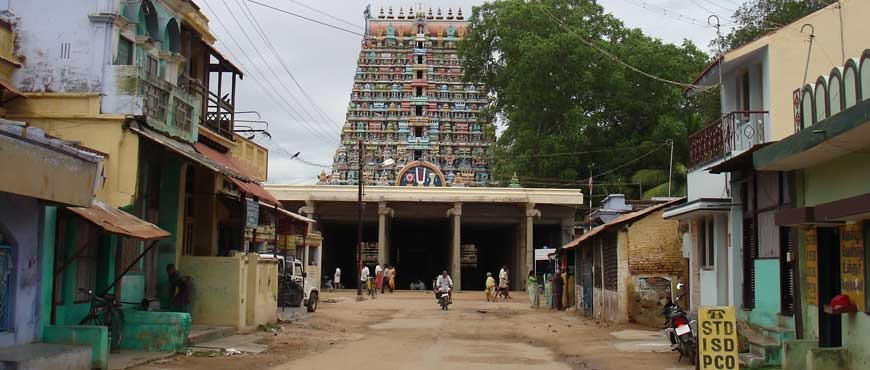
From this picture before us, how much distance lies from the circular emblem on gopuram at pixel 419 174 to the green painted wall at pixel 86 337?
51194mm

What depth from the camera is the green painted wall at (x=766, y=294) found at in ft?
48.2

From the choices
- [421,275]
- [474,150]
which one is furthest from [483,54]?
[421,275]

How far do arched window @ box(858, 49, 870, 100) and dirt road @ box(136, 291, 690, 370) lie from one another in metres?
5.33

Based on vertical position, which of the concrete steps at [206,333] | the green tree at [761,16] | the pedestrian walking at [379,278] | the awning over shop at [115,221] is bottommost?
the concrete steps at [206,333]

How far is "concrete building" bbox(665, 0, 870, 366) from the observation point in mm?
14383

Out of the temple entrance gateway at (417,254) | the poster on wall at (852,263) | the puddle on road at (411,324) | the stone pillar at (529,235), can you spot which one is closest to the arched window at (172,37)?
the puddle on road at (411,324)

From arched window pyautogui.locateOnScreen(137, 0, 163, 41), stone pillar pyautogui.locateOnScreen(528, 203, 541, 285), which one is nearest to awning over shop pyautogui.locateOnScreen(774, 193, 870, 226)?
arched window pyautogui.locateOnScreen(137, 0, 163, 41)

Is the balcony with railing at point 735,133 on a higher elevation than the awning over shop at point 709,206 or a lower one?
higher

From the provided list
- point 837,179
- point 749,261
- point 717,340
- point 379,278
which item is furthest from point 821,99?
point 379,278

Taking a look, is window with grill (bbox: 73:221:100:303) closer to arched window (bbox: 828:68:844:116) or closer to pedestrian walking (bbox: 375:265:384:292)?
arched window (bbox: 828:68:844:116)

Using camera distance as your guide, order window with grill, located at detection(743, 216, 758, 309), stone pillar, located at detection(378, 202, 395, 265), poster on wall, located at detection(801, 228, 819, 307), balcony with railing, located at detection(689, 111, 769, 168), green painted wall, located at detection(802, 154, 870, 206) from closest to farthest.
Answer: green painted wall, located at detection(802, 154, 870, 206), poster on wall, located at detection(801, 228, 819, 307), window with grill, located at detection(743, 216, 758, 309), balcony with railing, located at detection(689, 111, 769, 168), stone pillar, located at detection(378, 202, 395, 265)

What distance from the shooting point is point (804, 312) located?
13461mm

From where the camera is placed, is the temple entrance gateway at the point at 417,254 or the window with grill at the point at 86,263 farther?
the temple entrance gateway at the point at 417,254

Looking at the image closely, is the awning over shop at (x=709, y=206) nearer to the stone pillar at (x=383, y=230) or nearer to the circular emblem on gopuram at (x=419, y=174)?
the stone pillar at (x=383, y=230)
